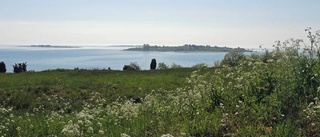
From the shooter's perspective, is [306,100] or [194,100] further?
[194,100]

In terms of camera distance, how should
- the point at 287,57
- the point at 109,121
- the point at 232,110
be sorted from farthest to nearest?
1. the point at 109,121
2. the point at 287,57
3. the point at 232,110

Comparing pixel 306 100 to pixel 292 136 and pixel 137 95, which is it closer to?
pixel 292 136

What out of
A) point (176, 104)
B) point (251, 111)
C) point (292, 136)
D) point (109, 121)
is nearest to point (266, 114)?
point (251, 111)

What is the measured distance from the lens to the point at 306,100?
6.31m

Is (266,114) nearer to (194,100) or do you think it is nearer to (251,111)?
(251,111)

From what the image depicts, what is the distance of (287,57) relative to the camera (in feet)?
23.7

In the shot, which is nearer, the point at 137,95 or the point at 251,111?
the point at 251,111

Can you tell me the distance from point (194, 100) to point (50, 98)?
10.2 meters

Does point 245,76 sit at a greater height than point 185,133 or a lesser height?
greater

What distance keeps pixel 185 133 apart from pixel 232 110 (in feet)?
3.82

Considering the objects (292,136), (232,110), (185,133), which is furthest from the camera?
(232,110)

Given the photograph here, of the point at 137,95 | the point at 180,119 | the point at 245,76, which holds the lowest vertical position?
the point at 137,95

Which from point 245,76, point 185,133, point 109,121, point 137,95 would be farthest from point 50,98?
point 185,133

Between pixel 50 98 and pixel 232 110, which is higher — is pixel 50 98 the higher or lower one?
the lower one
